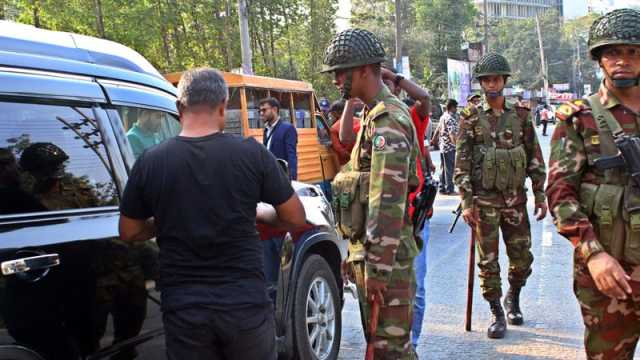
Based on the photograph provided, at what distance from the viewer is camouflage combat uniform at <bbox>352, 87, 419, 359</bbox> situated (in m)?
2.80

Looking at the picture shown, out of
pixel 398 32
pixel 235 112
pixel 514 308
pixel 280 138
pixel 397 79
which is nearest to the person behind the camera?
pixel 397 79

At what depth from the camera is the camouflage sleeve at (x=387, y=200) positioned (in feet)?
9.17

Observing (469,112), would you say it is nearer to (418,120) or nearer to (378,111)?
(418,120)

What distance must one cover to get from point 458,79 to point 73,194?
3893 centimetres

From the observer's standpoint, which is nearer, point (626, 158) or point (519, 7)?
point (626, 158)

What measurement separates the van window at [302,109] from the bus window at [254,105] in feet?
3.38

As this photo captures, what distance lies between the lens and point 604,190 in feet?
8.83

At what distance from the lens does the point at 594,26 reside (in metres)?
2.73

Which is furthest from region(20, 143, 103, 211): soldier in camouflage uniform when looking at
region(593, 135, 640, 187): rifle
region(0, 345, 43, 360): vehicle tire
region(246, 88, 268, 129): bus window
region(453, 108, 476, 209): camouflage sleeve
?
region(246, 88, 268, 129): bus window

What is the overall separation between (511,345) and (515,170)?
124cm

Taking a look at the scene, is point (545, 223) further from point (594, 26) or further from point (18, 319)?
point (18, 319)

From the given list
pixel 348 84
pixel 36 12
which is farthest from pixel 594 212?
pixel 36 12

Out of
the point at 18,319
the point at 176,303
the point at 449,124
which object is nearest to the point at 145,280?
the point at 176,303

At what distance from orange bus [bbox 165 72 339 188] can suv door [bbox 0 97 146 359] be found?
8050mm
